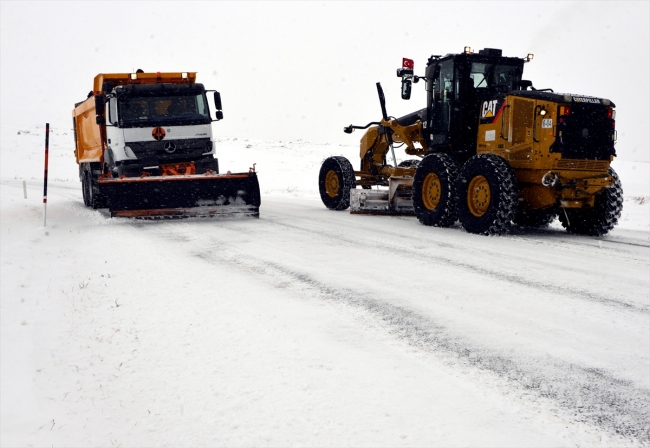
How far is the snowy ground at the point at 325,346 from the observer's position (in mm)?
2865

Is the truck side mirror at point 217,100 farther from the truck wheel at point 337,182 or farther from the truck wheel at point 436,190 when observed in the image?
the truck wheel at point 436,190

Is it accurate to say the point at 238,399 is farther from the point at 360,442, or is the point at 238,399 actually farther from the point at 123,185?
the point at 123,185

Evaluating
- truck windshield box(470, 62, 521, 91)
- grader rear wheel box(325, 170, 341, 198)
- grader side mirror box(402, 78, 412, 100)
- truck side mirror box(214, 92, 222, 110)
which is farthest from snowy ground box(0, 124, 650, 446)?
grader rear wheel box(325, 170, 341, 198)

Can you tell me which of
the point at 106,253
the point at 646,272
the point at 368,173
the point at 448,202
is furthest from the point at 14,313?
the point at 368,173

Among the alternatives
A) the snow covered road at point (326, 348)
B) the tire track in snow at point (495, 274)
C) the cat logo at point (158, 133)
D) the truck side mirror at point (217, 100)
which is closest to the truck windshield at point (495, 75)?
the tire track in snow at point (495, 274)

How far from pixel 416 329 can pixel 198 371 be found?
1565 mm

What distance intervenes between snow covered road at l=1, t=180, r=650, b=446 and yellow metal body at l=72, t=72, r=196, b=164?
21.5 ft

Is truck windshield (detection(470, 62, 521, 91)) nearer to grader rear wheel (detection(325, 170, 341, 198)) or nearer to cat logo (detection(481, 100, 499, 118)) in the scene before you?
cat logo (detection(481, 100, 499, 118))

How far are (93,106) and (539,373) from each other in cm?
1337

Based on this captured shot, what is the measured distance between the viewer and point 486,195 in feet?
31.1

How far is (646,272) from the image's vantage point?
20.9ft

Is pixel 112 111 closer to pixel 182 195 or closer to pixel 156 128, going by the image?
pixel 156 128

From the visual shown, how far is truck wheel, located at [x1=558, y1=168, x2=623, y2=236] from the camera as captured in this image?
9555 mm

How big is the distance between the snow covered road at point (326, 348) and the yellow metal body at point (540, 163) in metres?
1.88
